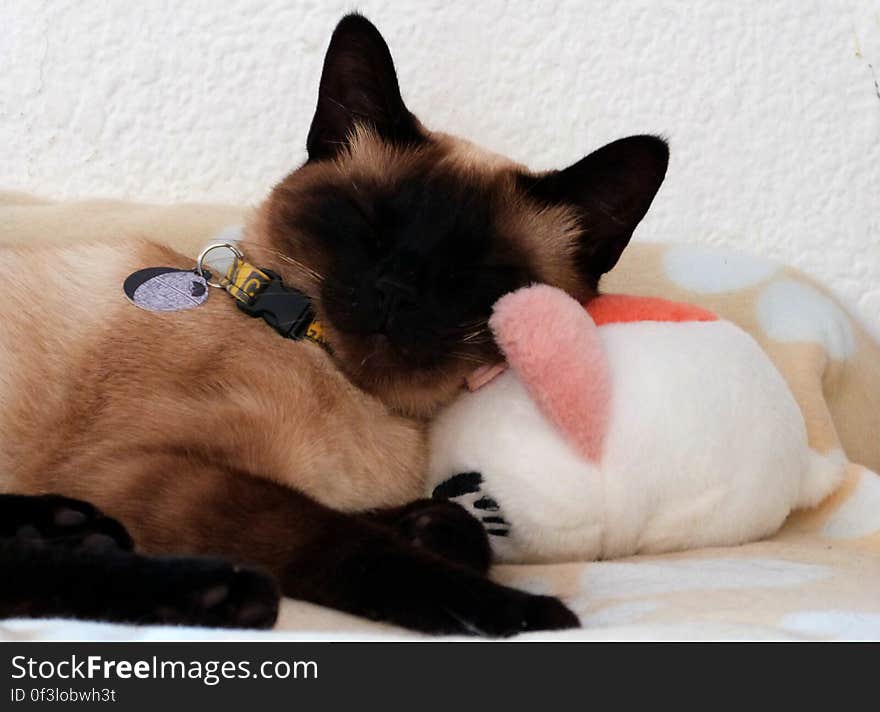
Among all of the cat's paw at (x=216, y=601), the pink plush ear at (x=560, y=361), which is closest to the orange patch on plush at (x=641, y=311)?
the pink plush ear at (x=560, y=361)

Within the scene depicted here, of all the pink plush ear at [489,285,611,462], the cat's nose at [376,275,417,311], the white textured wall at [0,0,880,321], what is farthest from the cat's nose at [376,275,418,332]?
the white textured wall at [0,0,880,321]

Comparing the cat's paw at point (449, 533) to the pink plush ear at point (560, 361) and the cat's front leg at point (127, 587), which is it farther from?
the cat's front leg at point (127, 587)

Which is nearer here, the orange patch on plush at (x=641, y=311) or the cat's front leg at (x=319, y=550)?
the cat's front leg at (x=319, y=550)

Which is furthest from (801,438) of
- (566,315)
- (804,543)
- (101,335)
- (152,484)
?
(101,335)

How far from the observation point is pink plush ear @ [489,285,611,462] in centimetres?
111

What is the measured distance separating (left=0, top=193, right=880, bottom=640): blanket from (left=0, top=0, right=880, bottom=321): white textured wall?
0.62ft

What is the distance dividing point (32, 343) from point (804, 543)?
0.99m

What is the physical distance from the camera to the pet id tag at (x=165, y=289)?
1.28 meters

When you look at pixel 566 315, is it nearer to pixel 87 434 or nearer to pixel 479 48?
pixel 87 434

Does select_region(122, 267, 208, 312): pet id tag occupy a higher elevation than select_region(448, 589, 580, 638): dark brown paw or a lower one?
lower

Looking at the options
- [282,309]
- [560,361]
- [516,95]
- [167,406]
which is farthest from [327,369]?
[516,95]

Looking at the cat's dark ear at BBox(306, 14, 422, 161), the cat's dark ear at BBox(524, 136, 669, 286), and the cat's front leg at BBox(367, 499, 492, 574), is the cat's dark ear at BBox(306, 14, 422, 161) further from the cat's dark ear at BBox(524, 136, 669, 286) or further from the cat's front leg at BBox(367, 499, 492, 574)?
the cat's front leg at BBox(367, 499, 492, 574)

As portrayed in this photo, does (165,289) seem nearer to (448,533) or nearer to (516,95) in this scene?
(448,533)

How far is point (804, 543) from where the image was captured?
128 centimetres
